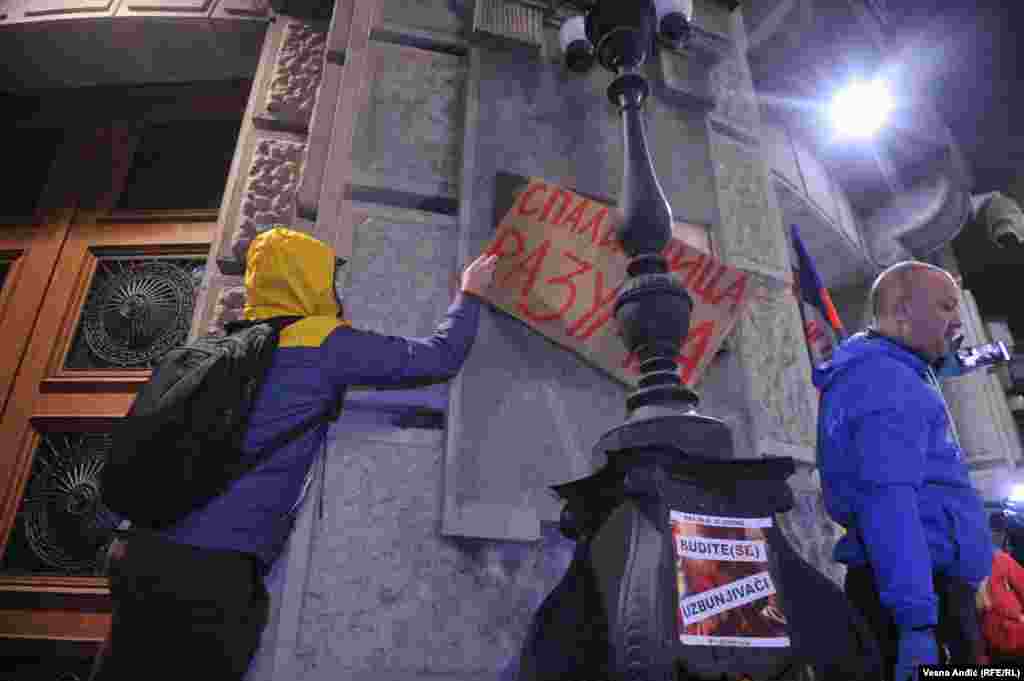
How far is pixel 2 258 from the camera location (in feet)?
12.9

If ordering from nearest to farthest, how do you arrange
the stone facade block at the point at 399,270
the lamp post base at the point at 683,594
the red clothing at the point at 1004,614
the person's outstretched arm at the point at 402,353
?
1. the lamp post base at the point at 683,594
2. the red clothing at the point at 1004,614
3. the person's outstretched arm at the point at 402,353
4. the stone facade block at the point at 399,270

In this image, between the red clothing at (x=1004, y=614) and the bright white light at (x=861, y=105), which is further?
the bright white light at (x=861, y=105)

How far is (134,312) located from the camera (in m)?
3.65

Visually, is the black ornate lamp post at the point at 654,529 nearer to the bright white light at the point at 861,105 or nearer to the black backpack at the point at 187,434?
the black backpack at the point at 187,434

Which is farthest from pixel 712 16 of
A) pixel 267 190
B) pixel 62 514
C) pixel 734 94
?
pixel 62 514

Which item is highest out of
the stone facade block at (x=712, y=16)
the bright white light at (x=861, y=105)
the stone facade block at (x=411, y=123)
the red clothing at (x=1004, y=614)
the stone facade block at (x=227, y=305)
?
the bright white light at (x=861, y=105)

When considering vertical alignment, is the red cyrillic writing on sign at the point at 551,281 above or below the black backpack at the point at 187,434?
above

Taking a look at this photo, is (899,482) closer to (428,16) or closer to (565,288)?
(565,288)

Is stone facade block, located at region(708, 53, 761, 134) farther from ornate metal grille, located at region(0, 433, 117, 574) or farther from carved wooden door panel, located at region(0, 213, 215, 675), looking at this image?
ornate metal grille, located at region(0, 433, 117, 574)

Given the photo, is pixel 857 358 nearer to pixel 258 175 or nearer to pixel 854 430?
pixel 854 430

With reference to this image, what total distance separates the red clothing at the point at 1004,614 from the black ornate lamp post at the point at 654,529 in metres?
0.62

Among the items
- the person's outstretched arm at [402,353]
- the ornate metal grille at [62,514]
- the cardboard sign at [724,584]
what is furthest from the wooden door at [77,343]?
the cardboard sign at [724,584]

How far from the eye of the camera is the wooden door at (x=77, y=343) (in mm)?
2994

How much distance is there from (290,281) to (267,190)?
4.90 ft
